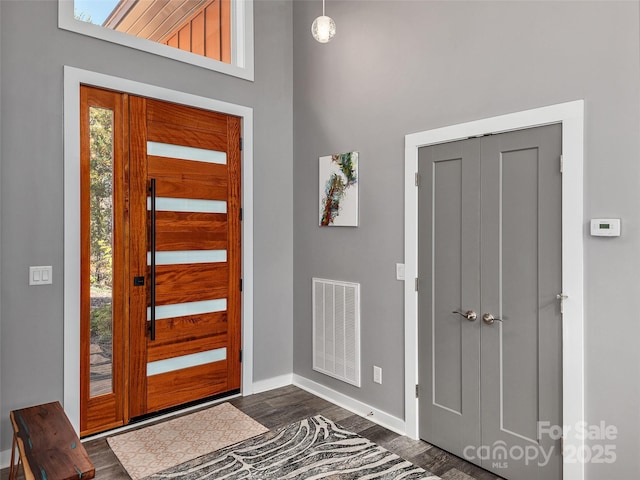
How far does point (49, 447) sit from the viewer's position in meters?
1.95

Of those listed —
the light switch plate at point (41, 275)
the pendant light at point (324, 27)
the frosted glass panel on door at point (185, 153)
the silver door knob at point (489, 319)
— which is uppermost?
the pendant light at point (324, 27)

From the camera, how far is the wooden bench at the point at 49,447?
174 centimetres

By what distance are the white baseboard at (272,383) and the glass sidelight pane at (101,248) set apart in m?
1.22

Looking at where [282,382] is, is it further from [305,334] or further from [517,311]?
[517,311]

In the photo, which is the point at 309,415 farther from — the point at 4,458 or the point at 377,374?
the point at 4,458

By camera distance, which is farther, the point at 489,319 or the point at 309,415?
the point at 309,415

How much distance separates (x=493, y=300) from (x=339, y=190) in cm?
151

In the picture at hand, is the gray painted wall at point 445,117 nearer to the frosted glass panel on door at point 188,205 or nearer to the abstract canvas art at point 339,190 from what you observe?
the abstract canvas art at point 339,190

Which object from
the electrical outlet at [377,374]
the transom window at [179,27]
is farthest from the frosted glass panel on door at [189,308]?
the transom window at [179,27]

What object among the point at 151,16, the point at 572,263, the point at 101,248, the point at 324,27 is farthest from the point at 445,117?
the point at 101,248

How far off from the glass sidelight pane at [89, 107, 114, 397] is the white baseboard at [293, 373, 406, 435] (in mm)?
1626

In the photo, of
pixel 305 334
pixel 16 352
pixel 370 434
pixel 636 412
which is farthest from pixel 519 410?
pixel 16 352

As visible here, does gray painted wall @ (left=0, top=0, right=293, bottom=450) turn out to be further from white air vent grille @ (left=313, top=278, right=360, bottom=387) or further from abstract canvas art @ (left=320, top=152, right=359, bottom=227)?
white air vent grille @ (left=313, top=278, right=360, bottom=387)

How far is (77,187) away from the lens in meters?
2.79
